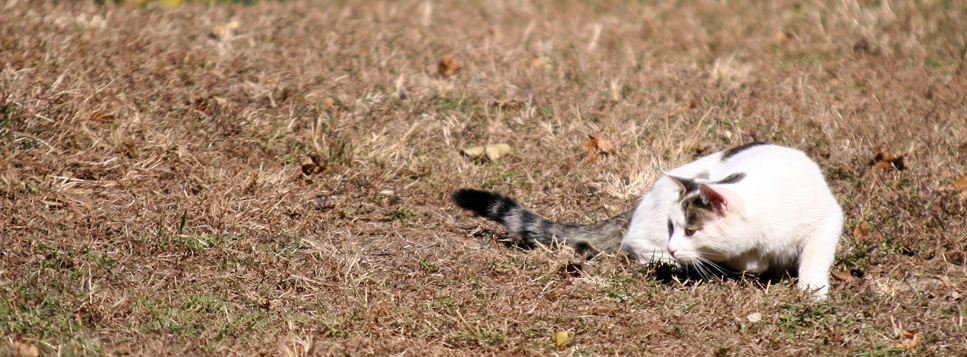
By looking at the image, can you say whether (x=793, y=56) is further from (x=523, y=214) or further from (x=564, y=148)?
(x=523, y=214)

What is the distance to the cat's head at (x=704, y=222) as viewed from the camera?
309 cm

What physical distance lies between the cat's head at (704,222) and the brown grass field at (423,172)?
0.66ft

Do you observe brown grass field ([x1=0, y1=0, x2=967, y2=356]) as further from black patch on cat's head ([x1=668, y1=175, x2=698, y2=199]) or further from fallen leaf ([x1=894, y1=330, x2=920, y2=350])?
black patch on cat's head ([x1=668, y1=175, x2=698, y2=199])

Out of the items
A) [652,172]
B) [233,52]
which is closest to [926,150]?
[652,172]

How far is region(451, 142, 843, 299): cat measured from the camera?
10.3 feet

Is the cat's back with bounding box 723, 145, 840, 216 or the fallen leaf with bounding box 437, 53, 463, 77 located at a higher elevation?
the cat's back with bounding box 723, 145, 840, 216

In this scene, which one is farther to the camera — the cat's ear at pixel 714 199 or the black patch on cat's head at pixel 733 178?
the black patch on cat's head at pixel 733 178

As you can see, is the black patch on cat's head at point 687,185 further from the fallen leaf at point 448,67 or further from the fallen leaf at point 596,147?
the fallen leaf at point 448,67

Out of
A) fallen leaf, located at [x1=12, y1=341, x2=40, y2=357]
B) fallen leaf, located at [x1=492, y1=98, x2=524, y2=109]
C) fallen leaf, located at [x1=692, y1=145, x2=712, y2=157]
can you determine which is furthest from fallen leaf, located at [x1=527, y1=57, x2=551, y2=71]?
fallen leaf, located at [x1=12, y1=341, x2=40, y2=357]

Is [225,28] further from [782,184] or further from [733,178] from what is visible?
[782,184]

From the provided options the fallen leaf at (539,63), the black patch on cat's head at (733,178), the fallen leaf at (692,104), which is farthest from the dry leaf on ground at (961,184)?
the fallen leaf at (539,63)

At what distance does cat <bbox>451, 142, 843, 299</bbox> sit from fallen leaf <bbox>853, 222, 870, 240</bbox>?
0.49 meters

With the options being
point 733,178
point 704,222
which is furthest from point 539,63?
point 704,222

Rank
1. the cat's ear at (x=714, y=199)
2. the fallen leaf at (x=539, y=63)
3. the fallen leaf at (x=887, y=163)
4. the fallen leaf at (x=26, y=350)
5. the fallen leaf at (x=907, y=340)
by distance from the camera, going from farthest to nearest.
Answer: the fallen leaf at (x=539, y=63)
the fallen leaf at (x=887, y=163)
the cat's ear at (x=714, y=199)
the fallen leaf at (x=907, y=340)
the fallen leaf at (x=26, y=350)
